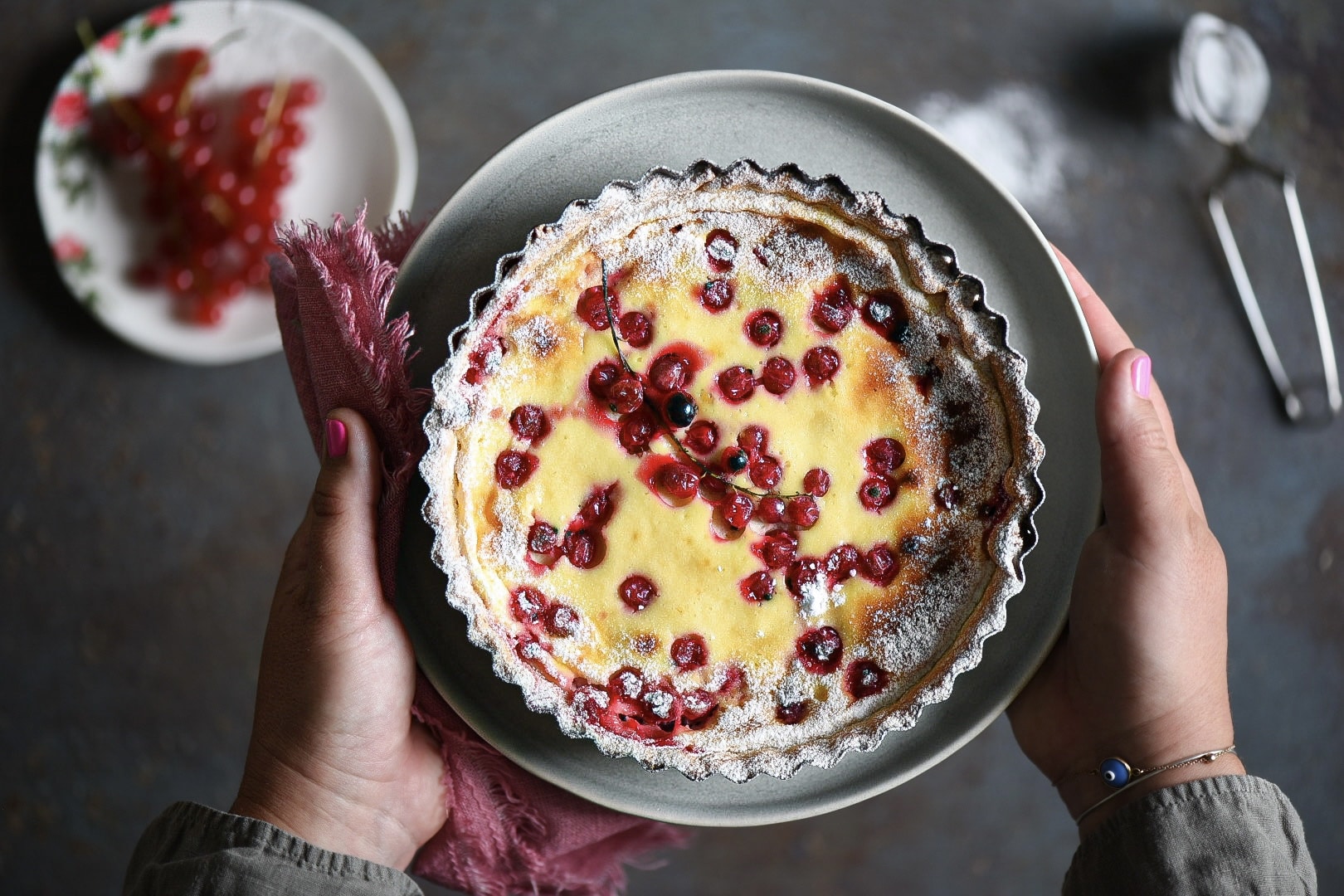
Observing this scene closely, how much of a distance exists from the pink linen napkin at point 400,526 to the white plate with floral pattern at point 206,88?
0.86 meters

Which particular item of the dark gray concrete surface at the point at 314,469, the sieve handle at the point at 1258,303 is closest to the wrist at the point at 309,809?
the dark gray concrete surface at the point at 314,469

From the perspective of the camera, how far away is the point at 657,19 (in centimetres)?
312

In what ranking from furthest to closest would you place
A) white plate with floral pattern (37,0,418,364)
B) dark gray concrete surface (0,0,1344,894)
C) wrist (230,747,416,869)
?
dark gray concrete surface (0,0,1344,894) < white plate with floral pattern (37,0,418,364) < wrist (230,747,416,869)

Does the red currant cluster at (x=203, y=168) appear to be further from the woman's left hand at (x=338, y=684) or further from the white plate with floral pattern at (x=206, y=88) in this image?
the woman's left hand at (x=338, y=684)

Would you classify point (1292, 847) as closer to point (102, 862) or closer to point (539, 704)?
point (539, 704)

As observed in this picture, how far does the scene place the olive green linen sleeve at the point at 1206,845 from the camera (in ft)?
6.15

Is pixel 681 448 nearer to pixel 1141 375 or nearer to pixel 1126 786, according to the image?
pixel 1141 375

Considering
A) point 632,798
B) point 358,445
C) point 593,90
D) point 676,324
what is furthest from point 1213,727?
point 593,90

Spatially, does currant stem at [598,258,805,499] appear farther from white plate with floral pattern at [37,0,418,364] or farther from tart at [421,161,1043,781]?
white plate with floral pattern at [37,0,418,364]

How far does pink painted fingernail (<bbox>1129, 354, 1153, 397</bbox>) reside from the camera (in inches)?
76.0

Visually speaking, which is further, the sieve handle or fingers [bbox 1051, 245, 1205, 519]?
the sieve handle

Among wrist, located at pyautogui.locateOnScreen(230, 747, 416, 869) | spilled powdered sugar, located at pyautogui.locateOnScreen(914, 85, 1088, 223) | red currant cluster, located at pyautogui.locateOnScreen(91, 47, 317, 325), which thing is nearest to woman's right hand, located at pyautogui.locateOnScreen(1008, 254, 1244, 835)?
spilled powdered sugar, located at pyautogui.locateOnScreen(914, 85, 1088, 223)

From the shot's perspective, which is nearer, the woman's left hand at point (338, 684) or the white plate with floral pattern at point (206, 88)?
the woman's left hand at point (338, 684)

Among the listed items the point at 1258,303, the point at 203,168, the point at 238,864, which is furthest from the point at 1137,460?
the point at 203,168
